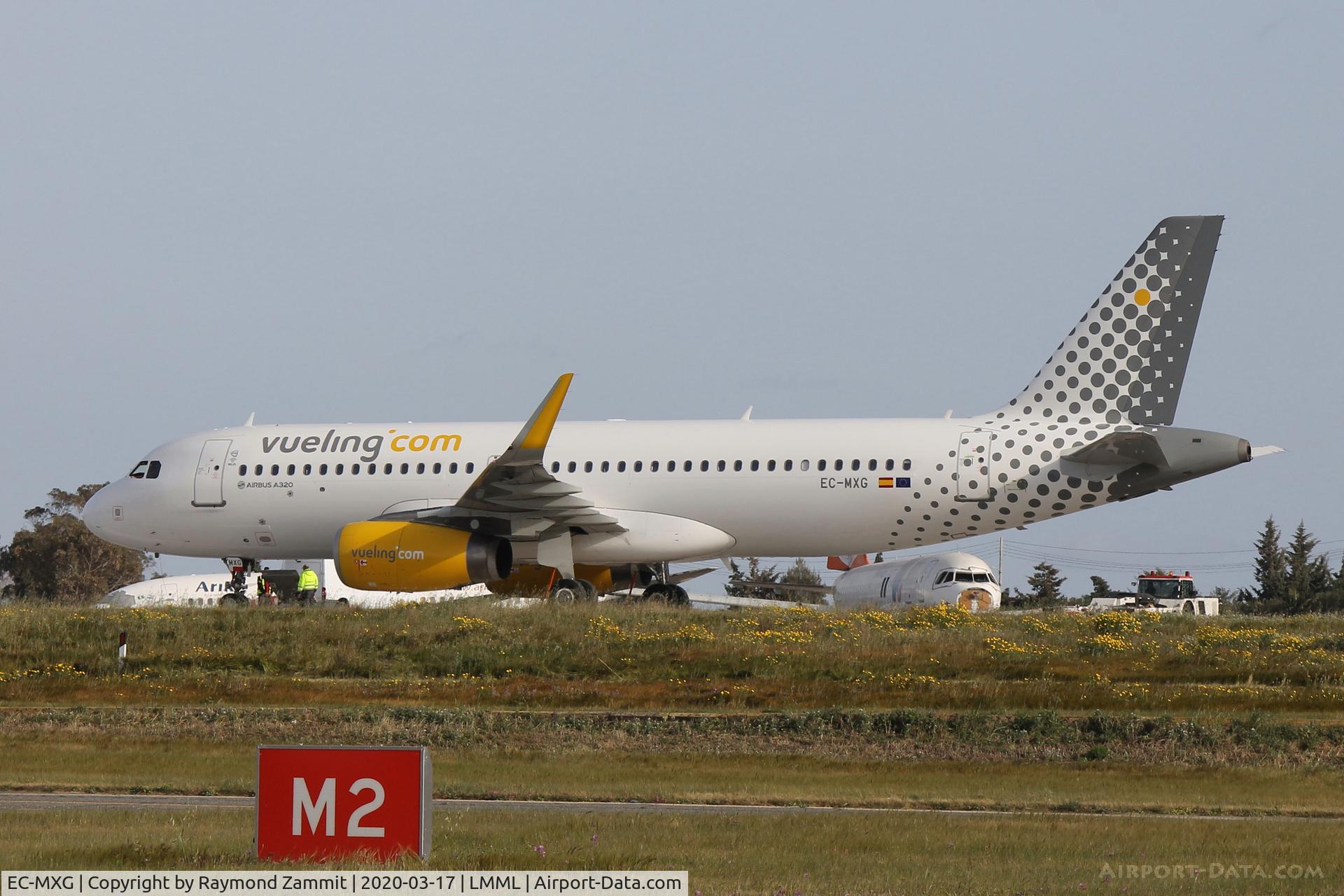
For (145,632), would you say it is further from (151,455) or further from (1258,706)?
(1258,706)

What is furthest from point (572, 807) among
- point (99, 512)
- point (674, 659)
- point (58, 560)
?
point (58, 560)

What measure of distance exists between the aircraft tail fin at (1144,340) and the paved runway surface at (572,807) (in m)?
15.2

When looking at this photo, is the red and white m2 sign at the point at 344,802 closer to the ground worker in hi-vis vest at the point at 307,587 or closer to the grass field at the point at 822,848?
the grass field at the point at 822,848

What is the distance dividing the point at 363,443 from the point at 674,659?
1018cm

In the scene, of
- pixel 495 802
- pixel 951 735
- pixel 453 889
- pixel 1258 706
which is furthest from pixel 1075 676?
pixel 453 889

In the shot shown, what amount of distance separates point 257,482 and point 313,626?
5.93 meters

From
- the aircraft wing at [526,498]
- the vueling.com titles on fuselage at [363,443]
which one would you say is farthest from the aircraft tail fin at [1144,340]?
the vueling.com titles on fuselage at [363,443]

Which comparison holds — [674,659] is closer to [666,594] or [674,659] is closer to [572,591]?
[572,591]

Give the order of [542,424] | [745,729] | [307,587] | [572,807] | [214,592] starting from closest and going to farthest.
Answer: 1. [572,807]
2. [745,729]
3. [542,424]
4. [307,587]
5. [214,592]

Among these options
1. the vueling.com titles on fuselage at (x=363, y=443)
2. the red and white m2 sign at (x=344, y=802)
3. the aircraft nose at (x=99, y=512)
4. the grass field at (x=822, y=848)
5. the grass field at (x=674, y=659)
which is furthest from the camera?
the aircraft nose at (x=99, y=512)

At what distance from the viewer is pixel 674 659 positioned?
2467cm

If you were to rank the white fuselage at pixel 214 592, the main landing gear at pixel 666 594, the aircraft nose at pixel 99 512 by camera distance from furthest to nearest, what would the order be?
the white fuselage at pixel 214 592 → the aircraft nose at pixel 99 512 → the main landing gear at pixel 666 594

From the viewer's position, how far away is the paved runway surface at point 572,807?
13.8m
